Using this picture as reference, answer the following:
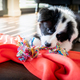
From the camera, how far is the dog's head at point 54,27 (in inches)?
39.9

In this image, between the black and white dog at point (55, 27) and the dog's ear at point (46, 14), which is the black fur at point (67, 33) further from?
the dog's ear at point (46, 14)

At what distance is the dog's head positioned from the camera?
1.01 metres

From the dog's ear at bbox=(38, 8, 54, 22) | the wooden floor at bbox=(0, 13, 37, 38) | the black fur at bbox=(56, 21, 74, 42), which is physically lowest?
the wooden floor at bbox=(0, 13, 37, 38)

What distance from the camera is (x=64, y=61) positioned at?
75 cm

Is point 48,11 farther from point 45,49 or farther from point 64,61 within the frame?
point 64,61

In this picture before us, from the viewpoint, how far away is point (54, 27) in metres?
1.02

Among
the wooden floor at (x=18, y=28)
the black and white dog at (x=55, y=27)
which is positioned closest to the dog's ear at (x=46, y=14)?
the black and white dog at (x=55, y=27)

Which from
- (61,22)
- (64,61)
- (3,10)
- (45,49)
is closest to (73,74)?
(64,61)

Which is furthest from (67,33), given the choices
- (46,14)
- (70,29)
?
(46,14)

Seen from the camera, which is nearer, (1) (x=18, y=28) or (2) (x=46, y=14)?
(2) (x=46, y=14)

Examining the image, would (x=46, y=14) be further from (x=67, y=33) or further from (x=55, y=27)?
(x=67, y=33)

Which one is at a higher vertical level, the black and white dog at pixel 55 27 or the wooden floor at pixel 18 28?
the black and white dog at pixel 55 27

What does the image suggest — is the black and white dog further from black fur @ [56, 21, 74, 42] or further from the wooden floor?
the wooden floor

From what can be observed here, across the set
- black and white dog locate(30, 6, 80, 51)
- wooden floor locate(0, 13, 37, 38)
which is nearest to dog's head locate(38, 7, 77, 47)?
black and white dog locate(30, 6, 80, 51)
